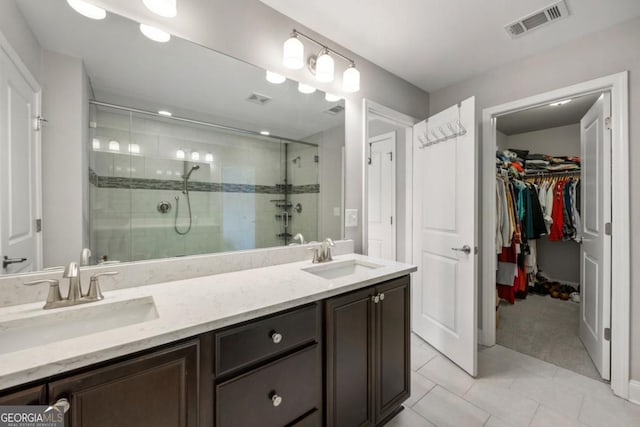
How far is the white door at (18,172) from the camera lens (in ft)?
3.10

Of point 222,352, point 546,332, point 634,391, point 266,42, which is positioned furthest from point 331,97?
point 546,332

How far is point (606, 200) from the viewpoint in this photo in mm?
1849

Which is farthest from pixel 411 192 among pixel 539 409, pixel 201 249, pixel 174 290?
pixel 174 290

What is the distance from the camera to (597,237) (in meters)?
1.98

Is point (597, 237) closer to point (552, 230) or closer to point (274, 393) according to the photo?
point (552, 230)

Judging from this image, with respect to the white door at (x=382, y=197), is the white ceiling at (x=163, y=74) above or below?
above

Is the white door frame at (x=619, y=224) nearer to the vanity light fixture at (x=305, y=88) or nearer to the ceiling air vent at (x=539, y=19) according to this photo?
the ceiling air vent at (x=539, y=19)

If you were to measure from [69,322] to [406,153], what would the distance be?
9.03ft

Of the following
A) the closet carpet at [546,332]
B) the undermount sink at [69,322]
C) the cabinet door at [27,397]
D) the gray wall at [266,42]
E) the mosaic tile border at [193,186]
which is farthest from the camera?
the closet carpet at [546,332]

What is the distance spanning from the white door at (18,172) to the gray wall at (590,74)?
303cm

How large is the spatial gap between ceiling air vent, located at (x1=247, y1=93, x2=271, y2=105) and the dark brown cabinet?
1.29m

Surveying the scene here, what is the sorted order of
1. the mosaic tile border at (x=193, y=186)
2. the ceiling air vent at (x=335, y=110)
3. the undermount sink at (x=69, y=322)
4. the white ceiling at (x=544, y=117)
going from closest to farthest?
the undermount sink at (x=69, y=322) < the mosaic tile border at (x=193, y=186) < the ceiling air vent at (x=335, y=110) < the white ceiling at (x=544, y=117)

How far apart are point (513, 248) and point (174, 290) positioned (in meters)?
3.45

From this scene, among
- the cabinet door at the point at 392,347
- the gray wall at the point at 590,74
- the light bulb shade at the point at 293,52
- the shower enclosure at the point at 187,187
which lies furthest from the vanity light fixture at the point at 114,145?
the gray wall at the point at 590,74
